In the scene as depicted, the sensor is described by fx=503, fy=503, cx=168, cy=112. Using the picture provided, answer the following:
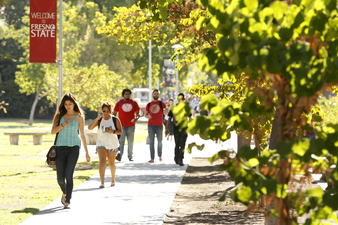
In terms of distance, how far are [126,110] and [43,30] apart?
3.09 metres

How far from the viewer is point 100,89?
96.5 ft

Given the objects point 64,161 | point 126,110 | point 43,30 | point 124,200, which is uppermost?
point 43,30

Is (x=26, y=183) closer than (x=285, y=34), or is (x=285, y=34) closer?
(x=285, y=34)

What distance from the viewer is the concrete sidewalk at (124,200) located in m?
6.53

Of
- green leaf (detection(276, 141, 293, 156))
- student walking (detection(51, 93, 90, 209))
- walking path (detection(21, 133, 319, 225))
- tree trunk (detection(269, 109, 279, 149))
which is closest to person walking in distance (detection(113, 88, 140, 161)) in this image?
walking path (detection(21, 133, 319, 225))

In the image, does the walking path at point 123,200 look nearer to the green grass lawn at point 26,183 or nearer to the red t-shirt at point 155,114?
the green grass lawn at point 26,183

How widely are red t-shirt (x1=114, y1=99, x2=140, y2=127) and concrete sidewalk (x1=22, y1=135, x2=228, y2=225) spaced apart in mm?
1790

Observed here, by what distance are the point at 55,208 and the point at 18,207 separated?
0.61 m

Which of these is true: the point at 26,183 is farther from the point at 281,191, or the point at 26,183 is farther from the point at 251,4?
the point at 251,4

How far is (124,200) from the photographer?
8.01 m

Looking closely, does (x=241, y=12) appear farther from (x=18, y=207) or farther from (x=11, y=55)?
(x=11, y=55)

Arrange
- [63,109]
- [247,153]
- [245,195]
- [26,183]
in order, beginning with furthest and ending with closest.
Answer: [26,183] < [63,109] < [247,153] < [245,195]

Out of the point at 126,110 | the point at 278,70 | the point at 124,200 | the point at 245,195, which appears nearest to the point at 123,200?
the point at 124,200

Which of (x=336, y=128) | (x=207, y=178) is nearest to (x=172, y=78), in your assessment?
(x=207, y=178)
